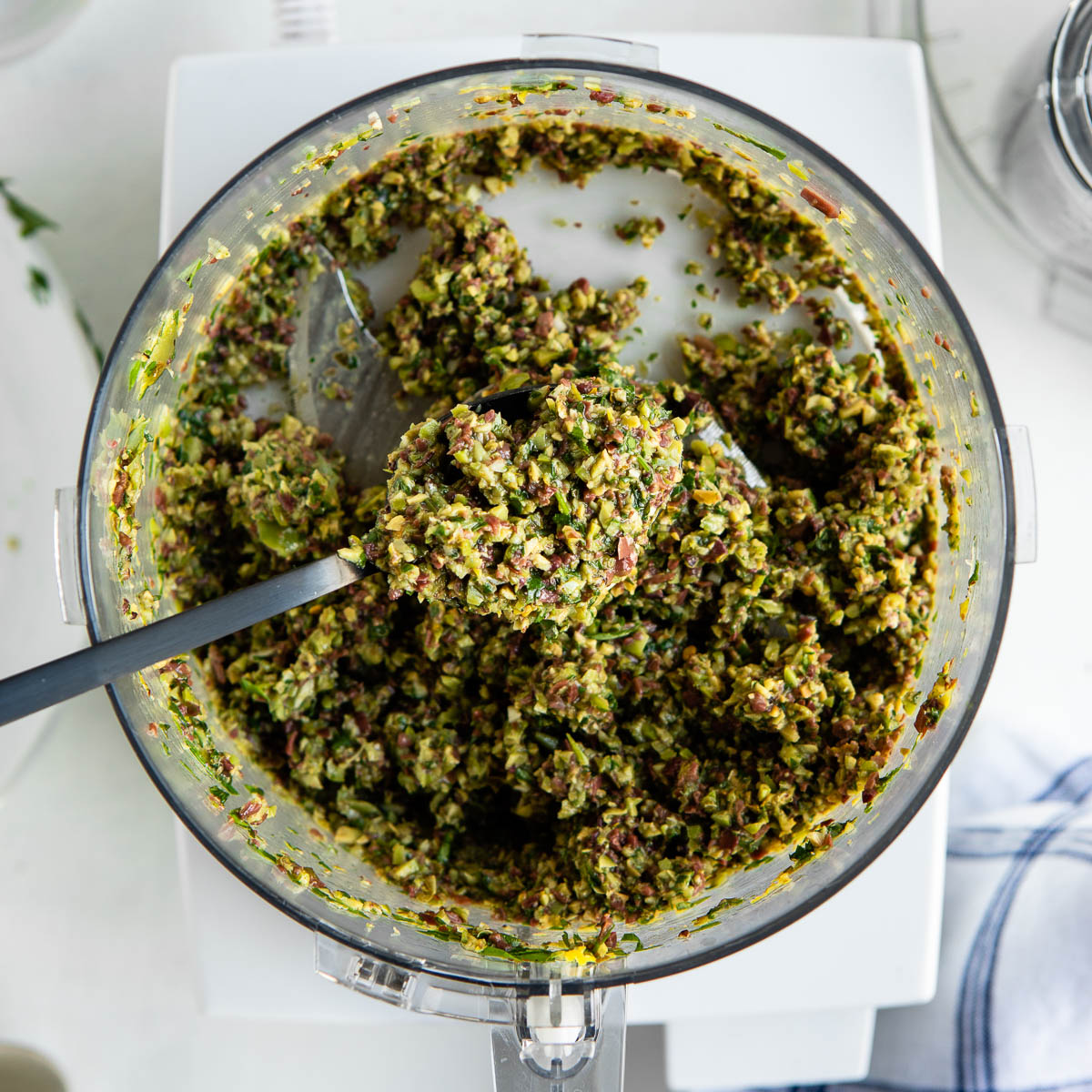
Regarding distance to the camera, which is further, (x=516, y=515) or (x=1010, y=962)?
(x=1010, y=962)

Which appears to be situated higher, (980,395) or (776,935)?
(980,395)

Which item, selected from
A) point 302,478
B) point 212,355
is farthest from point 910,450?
point 212,355

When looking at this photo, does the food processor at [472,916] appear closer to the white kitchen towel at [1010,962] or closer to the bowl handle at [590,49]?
the bowl handle at [590,49]

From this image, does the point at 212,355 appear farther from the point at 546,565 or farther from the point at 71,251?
the point at 546,565

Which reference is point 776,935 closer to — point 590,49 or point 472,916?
point 472,916

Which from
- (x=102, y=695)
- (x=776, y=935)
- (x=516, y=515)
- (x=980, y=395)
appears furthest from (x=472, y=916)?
(x=980, y=395)

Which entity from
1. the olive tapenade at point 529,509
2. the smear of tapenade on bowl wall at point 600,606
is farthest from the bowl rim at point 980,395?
the olive tapenade at point 529,509

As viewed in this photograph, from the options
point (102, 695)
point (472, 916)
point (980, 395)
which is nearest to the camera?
point (980, 395)
